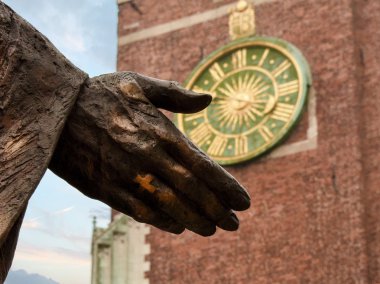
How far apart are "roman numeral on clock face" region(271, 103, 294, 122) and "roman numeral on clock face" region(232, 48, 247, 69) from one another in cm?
89

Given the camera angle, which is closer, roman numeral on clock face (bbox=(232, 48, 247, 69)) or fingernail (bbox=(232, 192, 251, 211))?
fingernail (bbox=(232, 192, 251, 211))

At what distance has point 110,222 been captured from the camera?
672 inches

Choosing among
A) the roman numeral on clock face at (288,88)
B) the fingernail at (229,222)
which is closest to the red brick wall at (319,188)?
the roman numeral on clock face at (288,88)

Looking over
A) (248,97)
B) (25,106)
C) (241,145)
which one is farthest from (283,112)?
(25,106)

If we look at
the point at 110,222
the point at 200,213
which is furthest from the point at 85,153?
the point at 110,222

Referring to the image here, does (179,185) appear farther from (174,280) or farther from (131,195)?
(174,280)

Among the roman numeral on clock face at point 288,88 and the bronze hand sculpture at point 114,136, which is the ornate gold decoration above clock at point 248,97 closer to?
the roman numeral on clock face at point 288,88

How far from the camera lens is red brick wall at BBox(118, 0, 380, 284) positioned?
14859 mm

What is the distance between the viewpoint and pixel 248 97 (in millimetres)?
16281

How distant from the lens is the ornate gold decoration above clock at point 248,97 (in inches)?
628

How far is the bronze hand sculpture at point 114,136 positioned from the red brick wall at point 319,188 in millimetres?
12033

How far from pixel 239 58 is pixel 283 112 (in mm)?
1140

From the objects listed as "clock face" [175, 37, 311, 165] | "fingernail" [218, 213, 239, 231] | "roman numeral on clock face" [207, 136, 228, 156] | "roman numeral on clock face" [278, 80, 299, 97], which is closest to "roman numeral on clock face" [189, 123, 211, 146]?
"clock face" [175, 37, 311, 165]

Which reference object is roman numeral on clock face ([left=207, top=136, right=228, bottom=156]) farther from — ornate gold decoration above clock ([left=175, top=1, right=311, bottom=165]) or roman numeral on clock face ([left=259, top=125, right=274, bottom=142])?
roman numeral on clock face ([left=259, top=125, right=274, bottom=142])
